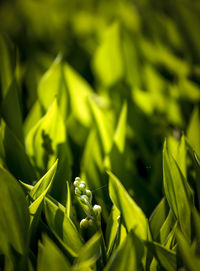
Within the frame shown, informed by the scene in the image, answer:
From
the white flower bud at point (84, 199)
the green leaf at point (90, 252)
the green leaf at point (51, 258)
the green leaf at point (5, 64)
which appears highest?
the green leaf at point (5, 64)

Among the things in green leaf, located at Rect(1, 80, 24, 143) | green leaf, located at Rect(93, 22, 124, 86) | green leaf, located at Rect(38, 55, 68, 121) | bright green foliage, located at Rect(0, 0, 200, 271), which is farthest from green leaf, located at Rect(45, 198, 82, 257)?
green leaf, located at Rect(93, 22, 124, 86)

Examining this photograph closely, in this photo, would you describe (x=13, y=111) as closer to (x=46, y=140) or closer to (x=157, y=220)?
(x=46, y=140)

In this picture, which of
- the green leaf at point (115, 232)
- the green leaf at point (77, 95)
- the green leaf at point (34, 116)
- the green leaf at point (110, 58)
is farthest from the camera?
the green leaf at point (110, 58)

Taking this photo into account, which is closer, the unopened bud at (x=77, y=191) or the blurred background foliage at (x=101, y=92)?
the unopened bud at (x=77, y=191)

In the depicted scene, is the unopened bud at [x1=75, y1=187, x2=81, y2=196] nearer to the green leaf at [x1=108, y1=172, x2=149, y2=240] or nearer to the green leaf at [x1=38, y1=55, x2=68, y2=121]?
the green leaf at [x1=108, y1=172, x2=149, y2=240]

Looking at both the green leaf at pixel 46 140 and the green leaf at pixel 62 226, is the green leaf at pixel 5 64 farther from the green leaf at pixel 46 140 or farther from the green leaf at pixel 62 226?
the green leaf at pixel 62 226

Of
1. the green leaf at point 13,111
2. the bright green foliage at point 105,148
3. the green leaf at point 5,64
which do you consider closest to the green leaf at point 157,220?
the bright green foliage at point 105,148

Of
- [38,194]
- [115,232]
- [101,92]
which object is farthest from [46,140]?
[101,92]

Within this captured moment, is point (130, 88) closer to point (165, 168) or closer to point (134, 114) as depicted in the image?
point (134, 114)

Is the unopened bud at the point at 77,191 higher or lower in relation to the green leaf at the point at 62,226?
higher
